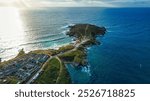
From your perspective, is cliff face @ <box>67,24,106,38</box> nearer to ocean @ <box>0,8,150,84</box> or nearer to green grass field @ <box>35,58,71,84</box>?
ocean @ <box>0,8,150,84</box>

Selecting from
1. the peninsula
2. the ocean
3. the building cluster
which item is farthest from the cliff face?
the building cluster

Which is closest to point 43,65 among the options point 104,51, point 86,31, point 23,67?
point 23,67

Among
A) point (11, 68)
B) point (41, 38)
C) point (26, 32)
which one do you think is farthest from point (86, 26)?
point (11, 68)

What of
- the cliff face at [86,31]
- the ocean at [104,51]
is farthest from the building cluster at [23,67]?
the cliff face at [86,31]

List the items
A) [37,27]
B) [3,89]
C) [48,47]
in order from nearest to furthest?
[3,89] < [48,47] < [37,27]

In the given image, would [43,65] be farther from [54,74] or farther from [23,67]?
[23,67]

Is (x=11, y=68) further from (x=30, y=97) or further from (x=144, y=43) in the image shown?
(x=144, y=43)

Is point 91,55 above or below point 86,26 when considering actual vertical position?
below

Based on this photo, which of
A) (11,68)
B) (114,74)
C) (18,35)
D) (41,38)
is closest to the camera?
(11,68)
